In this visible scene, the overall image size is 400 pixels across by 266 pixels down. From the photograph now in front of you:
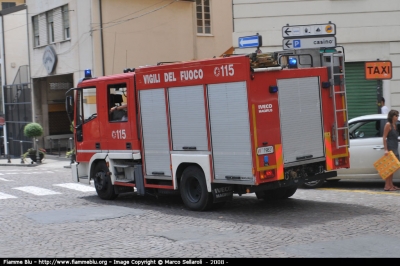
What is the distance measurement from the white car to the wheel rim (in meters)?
3.90

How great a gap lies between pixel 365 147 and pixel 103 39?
20029mm

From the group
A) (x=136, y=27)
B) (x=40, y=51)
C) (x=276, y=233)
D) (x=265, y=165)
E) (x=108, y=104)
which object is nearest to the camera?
(x=276, y=233)

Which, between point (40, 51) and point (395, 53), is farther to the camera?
point (40, 51)

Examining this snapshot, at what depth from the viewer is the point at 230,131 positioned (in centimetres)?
1135

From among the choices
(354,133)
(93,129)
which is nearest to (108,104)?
(93,129)

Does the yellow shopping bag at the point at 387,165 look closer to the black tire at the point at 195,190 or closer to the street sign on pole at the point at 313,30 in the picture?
the street sign on pole at the point at 313,30

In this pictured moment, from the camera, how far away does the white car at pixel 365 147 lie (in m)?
14.4

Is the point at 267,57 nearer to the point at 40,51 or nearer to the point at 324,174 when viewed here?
the point at 324,174

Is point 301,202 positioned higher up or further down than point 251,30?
further down

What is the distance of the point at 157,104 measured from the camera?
12.8 metres

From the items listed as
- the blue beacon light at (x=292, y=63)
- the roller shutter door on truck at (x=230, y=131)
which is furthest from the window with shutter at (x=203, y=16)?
the roller shutter door on truck at (x=230, y=131)

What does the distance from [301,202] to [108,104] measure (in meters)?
4.59

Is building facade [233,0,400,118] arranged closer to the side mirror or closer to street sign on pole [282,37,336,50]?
street sign on pole [282,37,336,50]

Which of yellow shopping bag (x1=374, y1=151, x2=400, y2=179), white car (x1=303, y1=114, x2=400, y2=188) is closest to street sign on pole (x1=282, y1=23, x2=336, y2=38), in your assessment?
white car (x1=303, y1=114, x2=400, y2=188)
